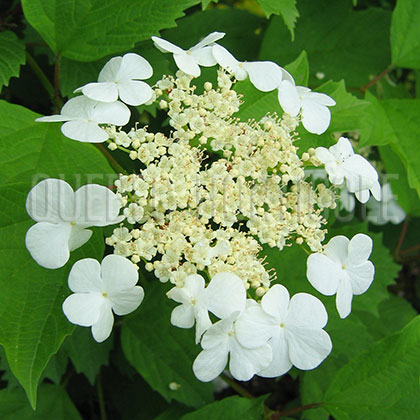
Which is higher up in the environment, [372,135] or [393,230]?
[372,135]

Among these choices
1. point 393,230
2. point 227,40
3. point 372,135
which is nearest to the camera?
point 372,135

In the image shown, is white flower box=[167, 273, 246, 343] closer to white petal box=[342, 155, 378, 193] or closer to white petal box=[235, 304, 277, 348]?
white petal box=[235, 304, 277, 348]

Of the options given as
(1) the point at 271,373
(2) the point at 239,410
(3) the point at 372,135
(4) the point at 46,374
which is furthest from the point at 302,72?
(4) the point at 46,374

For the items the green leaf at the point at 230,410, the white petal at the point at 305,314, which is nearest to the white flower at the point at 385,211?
the green leaf at the point at 230,410

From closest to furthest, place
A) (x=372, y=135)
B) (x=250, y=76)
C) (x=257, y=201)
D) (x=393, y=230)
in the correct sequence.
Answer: (x=257, y=201)
(x=250, y=76)
(x=372, y=135)
(x=393, y=230)

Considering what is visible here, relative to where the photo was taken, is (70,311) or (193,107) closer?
(70,311)

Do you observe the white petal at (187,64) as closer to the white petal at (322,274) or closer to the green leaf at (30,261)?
the green leaf at (30,261)

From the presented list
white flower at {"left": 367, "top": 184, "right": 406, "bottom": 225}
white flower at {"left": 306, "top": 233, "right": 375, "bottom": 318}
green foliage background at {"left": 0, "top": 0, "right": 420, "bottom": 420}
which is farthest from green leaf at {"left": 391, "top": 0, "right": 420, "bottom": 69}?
white flower at {"left": 306, "top": 233, "right": 375, "bottom": 318}

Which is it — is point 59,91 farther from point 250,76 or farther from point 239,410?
point 239,410
